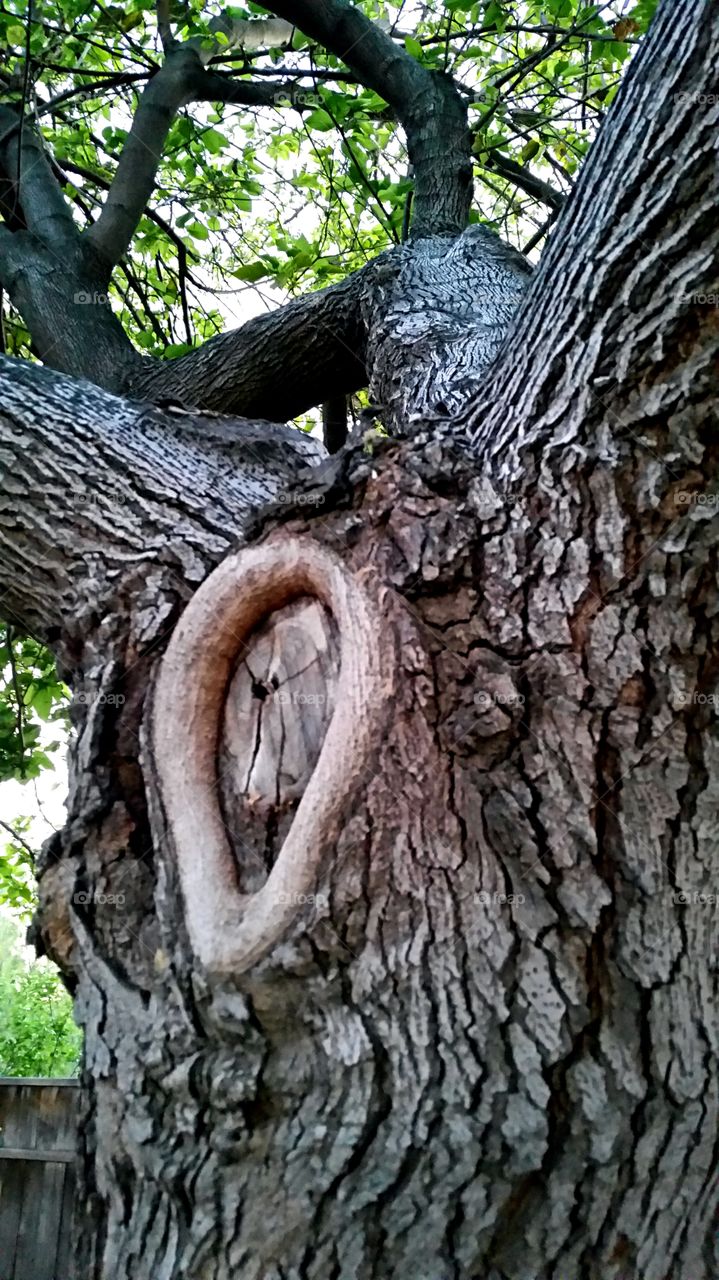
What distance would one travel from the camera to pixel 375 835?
4.54ft

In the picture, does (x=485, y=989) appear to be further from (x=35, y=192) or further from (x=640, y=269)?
(x=35, y=192)

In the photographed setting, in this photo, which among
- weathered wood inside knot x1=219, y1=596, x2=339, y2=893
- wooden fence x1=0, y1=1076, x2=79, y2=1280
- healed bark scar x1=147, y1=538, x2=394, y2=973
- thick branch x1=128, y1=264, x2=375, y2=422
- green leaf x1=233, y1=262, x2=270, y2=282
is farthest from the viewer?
Answer: wooden fence x1=0, y1=1076, x2=79, y2=1280

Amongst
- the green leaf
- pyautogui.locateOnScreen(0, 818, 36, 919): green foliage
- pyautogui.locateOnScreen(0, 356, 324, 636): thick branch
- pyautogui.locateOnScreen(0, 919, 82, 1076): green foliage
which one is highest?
the green leaf

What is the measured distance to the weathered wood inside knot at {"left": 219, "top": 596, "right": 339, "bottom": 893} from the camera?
1.52m

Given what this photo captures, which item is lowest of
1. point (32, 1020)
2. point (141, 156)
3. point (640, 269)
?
point (32, 1020)

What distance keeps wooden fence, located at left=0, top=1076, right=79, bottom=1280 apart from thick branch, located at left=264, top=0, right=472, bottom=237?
3.76 meters

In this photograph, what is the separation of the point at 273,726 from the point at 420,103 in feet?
9.07

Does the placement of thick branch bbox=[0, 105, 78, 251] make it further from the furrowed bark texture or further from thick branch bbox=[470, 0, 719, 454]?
the furrowed bark texture

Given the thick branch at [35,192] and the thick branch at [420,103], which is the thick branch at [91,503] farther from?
the thick branch at [420,103]

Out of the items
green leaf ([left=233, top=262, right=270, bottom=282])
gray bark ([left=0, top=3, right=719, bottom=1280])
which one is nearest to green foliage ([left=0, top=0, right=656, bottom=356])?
green leaf ([left=233, top=262, right=270, bottom=282])

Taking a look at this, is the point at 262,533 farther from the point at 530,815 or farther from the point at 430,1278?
the point at 430,1278

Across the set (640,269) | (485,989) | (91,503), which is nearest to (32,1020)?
(91,503)

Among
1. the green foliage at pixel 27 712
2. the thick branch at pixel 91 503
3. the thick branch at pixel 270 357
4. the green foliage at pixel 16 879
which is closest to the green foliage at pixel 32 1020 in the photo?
the green foliage at pixel 16 879

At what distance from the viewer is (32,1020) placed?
5461 mm
